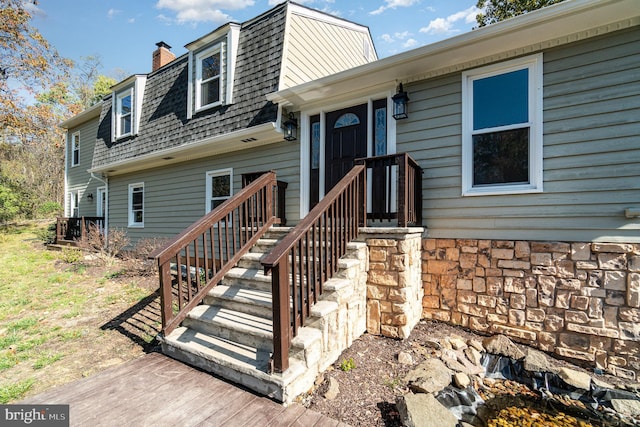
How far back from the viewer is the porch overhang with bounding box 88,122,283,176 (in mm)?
5387

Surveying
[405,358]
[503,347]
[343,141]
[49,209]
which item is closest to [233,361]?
[405,358]

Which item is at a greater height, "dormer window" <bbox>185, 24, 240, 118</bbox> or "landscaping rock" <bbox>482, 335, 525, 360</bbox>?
"dormer window" <bbox>185, 24, 240, 118</bbox>

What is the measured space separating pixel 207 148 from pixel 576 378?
22.4 feet

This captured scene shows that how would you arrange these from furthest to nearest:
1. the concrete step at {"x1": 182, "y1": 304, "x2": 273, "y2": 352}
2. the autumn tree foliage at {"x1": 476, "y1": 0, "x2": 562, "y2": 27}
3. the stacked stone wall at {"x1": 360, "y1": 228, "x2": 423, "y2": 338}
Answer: the autumn tree foliage at {"x1": 476, "y1": 0, "x2": 562, "y2": 27} < the stacked stone wall at {"x1": 360, "y1": 228, "x2": 423, "y2": 338} < the concrete step at {"x1": 182, "y1": 304, "x2": 273, "y2": 352}

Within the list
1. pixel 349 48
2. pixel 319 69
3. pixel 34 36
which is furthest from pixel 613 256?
pixel 34 36

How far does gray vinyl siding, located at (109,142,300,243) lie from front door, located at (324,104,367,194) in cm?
65

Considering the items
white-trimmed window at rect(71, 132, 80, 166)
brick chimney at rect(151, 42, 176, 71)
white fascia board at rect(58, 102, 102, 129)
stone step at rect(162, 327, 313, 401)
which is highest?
brick chimney at rect(151, 42, 176, 71)

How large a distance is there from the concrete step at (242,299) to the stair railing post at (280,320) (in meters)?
0.72

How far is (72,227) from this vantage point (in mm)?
10016

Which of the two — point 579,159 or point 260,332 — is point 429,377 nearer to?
point 260,332

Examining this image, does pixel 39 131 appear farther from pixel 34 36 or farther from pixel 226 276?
pixel 226 276

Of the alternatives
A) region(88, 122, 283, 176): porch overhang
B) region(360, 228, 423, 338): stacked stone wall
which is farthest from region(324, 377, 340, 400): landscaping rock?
region(88, 122, 283, 176): porch overhang

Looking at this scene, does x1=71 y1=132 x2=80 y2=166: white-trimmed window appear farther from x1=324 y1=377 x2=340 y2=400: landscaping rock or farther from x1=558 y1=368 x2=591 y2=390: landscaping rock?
x1=558 y1=368 x2=591 y2=390: landscaping rock

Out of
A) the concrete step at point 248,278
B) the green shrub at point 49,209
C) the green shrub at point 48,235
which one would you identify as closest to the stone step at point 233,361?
the concrete step at point 248,278
